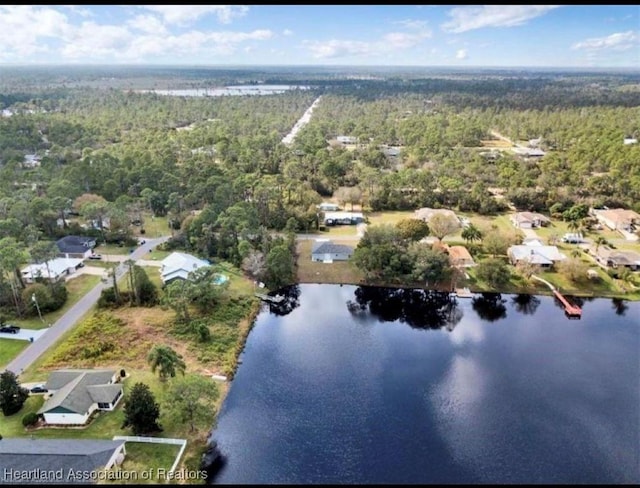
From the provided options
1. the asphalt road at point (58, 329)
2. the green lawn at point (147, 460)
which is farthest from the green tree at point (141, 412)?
the asphalt road at point (58, 329)

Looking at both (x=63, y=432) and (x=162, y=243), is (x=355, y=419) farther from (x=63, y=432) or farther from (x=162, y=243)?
(x=162, y=243)

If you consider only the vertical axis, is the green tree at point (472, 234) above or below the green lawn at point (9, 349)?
above

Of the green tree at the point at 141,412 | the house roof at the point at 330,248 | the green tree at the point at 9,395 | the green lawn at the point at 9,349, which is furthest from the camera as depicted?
the house roof at the point at 330,248

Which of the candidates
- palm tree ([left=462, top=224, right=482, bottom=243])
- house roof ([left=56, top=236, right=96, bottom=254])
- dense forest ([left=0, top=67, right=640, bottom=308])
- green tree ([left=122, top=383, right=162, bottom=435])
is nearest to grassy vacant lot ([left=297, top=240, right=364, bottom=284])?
dense forest ([left=0, top=67, right=640, bottom=308])

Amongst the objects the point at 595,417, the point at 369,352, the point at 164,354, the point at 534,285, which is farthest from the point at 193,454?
the point at 534,285

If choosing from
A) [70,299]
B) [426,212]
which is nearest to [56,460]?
[70,299]

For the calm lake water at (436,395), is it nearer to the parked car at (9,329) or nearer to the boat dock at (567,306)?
the boat dock at (567,306)
